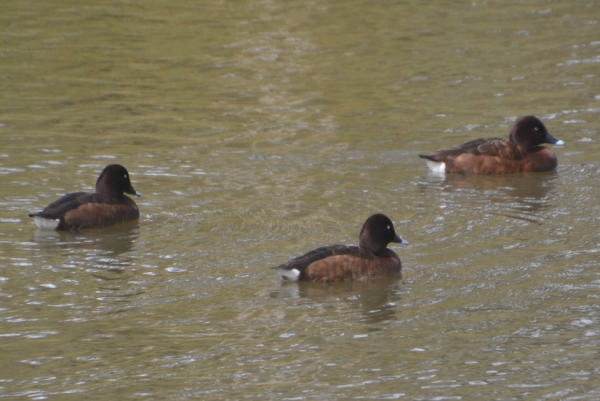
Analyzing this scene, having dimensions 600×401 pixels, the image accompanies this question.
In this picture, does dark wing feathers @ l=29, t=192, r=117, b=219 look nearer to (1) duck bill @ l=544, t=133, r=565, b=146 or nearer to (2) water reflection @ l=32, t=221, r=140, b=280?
(2) water reflection @ l=32, t=221, r=140, b=280

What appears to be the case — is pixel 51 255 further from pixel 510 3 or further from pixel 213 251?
pixel 510 3

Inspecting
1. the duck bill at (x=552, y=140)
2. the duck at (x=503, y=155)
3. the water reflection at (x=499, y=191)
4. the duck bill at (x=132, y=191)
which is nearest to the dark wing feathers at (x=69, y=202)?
the duck bill at (x=132, y=191)

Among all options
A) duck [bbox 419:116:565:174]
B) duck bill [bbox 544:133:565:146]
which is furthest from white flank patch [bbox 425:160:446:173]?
duck bill [bbox 544:133:565:146]

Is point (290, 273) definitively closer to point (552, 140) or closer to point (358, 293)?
point (358, 293)

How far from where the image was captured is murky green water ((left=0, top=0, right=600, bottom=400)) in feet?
24.6

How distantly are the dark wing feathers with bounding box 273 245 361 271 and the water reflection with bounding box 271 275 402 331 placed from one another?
7.1 inches

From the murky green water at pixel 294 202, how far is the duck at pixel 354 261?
0.47 ft

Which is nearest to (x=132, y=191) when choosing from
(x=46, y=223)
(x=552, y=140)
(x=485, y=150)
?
(x=46, y=223)

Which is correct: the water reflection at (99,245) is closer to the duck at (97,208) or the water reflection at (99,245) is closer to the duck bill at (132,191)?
the duck at (97,208)

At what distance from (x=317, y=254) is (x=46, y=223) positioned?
3289mm

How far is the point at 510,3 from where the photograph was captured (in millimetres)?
24500

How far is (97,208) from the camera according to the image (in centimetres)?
1179

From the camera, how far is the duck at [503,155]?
13609 millimetres

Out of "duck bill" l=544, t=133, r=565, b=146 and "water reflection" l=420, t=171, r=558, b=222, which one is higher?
"duck bill" l=544, t=133, r=565, b=146
